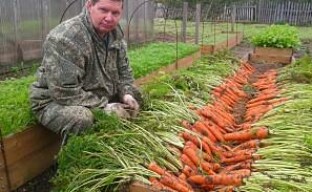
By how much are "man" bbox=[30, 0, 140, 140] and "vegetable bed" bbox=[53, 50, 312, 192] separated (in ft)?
0.78

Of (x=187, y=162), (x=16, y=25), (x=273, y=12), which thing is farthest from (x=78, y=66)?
(x=273, y=12)

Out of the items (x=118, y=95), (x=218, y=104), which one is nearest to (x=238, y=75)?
(x=218, y=104)

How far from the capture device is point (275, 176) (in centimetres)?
337

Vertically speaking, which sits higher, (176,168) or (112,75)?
(112,75)

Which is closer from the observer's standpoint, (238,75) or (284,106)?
(284,106)

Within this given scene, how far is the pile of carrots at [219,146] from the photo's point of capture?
332 cm

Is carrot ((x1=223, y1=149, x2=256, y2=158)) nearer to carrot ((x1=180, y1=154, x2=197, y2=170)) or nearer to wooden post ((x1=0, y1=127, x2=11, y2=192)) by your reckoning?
carrot ((x1=180, y1=154, x2=197, y2=170))

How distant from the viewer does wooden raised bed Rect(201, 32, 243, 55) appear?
10305mm

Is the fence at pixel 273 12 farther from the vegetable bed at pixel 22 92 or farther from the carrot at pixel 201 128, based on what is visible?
the carrot at pixel 201 128

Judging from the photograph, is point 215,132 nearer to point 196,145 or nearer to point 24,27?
point 196,145

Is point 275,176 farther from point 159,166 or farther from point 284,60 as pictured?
point 284,60

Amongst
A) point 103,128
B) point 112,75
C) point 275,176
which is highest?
point 112,75

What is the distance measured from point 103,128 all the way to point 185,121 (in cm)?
109

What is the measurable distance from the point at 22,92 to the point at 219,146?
2179mm
